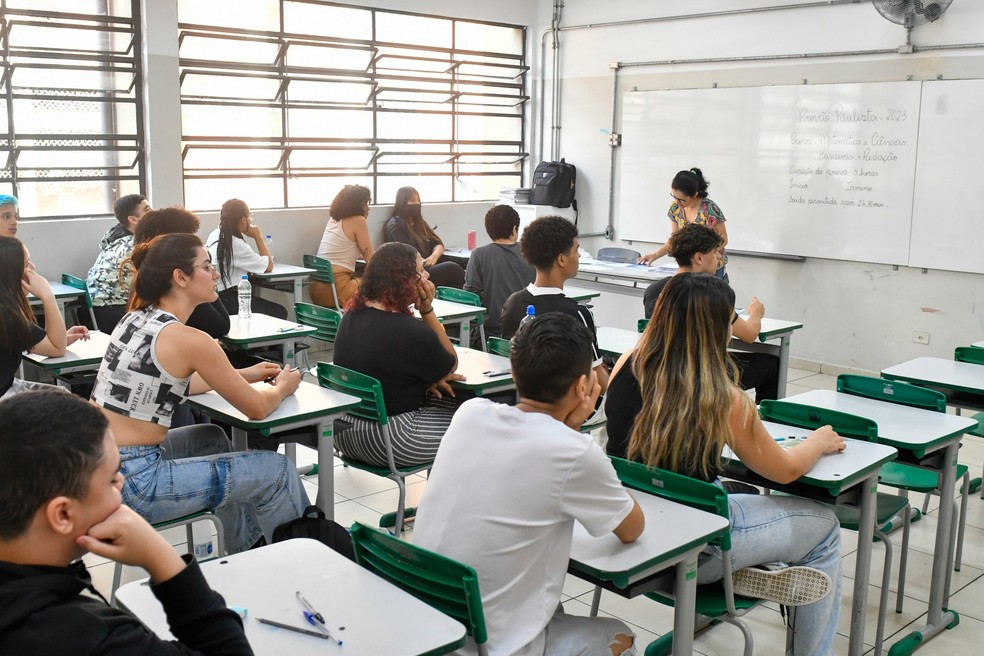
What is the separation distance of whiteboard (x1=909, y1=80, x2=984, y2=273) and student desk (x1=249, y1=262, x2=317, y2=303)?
172 inches

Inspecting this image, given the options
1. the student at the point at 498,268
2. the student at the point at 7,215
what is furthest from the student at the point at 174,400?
the student at the point at 7,215

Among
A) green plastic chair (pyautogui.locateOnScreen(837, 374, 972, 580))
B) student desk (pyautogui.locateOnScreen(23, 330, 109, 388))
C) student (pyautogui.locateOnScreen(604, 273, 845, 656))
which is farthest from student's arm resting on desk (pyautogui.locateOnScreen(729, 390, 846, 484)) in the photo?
student desk (pyautogui.locateOnScreen(23, 330, 109, 388))

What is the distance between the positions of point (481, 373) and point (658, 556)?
1917mm

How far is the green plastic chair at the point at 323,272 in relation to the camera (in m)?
6.98

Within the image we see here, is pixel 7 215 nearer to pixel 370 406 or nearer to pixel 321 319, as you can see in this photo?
pixel 321 319

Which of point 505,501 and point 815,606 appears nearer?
point 505,501

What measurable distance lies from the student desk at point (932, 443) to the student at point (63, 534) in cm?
236

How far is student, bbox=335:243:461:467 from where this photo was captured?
11.7 feet

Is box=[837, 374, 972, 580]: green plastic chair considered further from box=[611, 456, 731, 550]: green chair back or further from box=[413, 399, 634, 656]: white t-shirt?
box=[413, 399, 634, 656]: white t-shirt

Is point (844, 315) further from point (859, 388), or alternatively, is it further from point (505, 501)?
point (505, 501)

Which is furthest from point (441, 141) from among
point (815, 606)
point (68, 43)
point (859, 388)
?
point (815, 606)

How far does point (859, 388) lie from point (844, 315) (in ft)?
12.5

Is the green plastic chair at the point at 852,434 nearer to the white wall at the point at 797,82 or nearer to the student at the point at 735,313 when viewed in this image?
the student at the point at 735,313

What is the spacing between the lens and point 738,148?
24.7 feet
